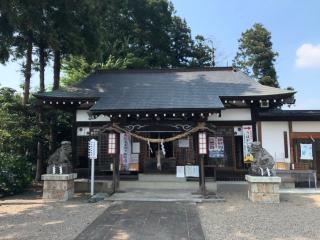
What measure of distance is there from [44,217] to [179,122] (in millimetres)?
6052

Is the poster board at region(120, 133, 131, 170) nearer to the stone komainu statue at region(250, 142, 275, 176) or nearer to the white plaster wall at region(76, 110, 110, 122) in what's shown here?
the white plaster wall at region(76, 110, 110, 122)

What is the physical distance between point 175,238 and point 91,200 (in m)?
5.14

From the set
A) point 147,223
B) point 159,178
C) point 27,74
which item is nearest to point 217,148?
point 159,178

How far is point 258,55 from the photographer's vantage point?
32.7m

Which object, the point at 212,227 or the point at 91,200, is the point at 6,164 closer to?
the point at 91,200

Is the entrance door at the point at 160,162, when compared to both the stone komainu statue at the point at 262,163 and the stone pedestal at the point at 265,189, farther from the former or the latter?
the stone pedestal at the point at 265,189

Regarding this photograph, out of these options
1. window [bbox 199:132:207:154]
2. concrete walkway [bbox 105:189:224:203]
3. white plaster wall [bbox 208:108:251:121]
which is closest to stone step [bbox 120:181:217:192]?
concrete walkway [bbox 105:189:224:203]

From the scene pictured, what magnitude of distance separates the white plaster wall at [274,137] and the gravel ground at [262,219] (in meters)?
4.06

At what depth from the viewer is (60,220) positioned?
28.8 feet

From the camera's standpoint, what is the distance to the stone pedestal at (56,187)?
11.9 metres

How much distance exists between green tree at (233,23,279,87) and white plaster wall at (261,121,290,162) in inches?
565

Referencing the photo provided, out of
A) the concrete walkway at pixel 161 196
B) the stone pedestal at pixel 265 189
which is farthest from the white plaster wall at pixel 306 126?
the concrete walkway at pixel 161 196

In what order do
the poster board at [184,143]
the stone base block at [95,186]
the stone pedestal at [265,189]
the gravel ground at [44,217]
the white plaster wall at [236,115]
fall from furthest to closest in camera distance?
the poster board at [184,143] → the white plaster wall at [236,115] → the stone base block at [95,186] → the stone pedestal at [265,189] → the gravel ground at [44,217]

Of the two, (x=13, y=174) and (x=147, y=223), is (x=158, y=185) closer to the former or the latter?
(x=147, y=223)
